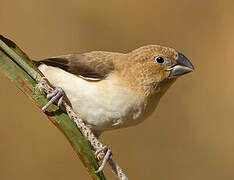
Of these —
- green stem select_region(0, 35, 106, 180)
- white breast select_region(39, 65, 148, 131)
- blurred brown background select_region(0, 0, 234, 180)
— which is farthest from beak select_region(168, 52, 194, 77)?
blurred brown background select_region(0, 0, 234, 180)

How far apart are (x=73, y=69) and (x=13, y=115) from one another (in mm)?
1450

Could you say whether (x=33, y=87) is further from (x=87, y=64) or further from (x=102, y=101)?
(x=87, y=64)

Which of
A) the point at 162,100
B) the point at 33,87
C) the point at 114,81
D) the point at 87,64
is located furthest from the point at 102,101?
the point at 162,100

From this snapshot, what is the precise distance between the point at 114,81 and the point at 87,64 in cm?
24

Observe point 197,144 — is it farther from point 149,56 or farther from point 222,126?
point 149,56

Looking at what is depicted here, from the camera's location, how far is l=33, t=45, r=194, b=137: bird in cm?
253

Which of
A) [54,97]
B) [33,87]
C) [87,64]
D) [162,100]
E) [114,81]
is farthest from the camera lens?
[162,100]

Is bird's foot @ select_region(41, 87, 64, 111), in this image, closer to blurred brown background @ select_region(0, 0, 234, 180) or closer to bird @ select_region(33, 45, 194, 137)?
bird @ select_region(33, 45, 194, 137)

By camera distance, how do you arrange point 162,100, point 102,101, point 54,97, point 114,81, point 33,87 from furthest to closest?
point 162,100
point 114,81
point 102,101
point 54,97
point 33,87

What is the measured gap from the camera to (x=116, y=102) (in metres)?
2.52

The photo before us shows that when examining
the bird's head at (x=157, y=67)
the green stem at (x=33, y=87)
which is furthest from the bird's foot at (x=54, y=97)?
the bird's head at (x=157, y=67)

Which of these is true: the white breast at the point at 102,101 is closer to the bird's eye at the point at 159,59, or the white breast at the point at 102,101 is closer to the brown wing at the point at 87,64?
the brown wing at the point at 87,64

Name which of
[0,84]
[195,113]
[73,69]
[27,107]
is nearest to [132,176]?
[195,113]

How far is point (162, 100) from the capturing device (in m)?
4.13
